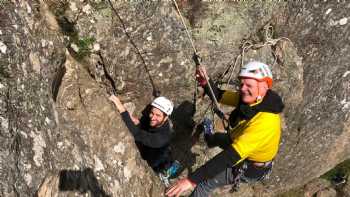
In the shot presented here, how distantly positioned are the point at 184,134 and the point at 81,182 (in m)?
4.72

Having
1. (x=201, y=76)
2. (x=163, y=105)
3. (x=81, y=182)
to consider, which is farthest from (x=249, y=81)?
(x=81, y=182)

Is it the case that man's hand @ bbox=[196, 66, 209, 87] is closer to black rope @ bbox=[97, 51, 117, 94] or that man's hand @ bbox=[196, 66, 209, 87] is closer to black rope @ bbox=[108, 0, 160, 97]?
black rope @ bbox=[108, 0, 160, 97]

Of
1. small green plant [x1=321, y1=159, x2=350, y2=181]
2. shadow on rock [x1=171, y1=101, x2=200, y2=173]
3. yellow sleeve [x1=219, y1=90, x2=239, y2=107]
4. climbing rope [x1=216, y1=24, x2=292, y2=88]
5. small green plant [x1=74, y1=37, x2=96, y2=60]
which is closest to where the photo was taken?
small green plant [x1=74, y1=37, x2=96, y2=60]

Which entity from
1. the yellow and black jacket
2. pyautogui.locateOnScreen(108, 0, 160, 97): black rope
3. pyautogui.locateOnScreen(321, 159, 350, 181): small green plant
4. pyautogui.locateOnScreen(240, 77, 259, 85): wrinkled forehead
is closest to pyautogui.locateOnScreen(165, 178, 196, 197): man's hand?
the yellow and black jacket

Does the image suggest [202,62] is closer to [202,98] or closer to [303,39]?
[202,98]

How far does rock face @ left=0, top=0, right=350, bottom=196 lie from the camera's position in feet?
19.4

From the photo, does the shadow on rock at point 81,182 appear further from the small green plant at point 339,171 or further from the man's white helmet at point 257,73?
the small green plant at point 339,171

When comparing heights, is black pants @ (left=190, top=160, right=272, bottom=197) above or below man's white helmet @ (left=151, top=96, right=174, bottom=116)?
below

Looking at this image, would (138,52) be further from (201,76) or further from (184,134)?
(184,134)

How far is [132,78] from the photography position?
30.2 feet

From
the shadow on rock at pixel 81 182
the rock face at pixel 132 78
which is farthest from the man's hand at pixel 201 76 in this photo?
the shadow on rock at pixel 81 182

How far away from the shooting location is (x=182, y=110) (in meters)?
10.5

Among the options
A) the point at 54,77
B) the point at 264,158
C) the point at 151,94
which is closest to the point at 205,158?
the point at 151,94

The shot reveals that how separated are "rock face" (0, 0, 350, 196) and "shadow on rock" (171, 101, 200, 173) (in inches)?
1.2
